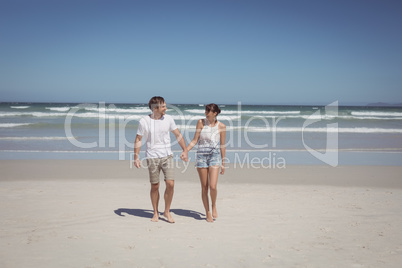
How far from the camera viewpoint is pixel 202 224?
4750 mm

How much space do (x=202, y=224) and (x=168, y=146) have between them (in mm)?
1233

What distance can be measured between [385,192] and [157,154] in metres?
5.06

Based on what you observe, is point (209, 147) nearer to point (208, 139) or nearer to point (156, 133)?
point (208, 139)

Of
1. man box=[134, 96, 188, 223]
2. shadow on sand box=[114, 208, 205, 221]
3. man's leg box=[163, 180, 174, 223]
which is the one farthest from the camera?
shadow on sand box=[114, 208, 205, 221]

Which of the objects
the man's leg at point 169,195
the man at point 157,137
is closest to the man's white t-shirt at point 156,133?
the man at point 157,137

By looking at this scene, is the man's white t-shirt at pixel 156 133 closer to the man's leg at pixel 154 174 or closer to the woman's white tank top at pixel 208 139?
the man's leg at pixel 154 174

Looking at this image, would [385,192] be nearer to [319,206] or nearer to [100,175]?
[319,206]

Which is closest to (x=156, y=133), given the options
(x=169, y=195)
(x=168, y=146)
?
(x=168, y=146)

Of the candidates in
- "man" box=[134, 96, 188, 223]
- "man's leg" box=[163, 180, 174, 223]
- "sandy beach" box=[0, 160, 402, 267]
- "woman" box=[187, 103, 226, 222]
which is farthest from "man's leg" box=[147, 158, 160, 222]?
"woman" box=[187, 103, 226, 222]

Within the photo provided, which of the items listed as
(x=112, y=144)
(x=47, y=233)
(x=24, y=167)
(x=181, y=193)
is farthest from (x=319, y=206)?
(x=112, y=144)

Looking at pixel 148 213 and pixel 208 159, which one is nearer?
pixel 208 159

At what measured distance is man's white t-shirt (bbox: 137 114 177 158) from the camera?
181 inches

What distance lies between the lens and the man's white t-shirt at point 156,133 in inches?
181

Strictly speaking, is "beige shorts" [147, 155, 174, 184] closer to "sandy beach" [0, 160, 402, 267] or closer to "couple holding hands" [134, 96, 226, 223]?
"couple holding hands" [134, 96, 226, 223]
